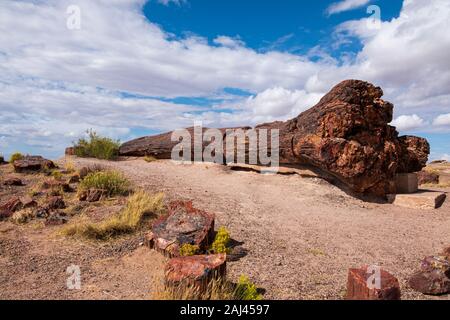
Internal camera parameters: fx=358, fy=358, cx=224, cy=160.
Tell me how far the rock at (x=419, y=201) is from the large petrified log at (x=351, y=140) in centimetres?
44

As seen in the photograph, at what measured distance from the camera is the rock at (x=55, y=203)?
7.38 metres

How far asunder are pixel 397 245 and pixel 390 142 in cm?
496

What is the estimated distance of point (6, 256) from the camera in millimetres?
5441

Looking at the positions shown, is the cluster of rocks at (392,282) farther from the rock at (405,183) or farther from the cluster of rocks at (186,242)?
the rock at (405,183)

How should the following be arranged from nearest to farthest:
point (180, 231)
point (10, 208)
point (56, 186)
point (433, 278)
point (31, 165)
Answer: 1. point (433, 278)
2. point (180, 231)
3. point (10, 208)
4. point (56, 186)
5. point (31, 165)

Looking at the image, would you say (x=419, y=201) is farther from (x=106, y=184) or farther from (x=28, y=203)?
(x=28, y=203)

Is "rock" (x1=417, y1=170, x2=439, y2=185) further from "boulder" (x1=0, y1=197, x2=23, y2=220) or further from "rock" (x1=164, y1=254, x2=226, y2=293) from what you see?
"boulder" (x1=0, y1=197, x2=23, y2=220)

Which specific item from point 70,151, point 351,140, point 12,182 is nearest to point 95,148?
point 70,151

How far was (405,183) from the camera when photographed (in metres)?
11.2

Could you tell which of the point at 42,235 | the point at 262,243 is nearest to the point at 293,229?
the point at 262,243

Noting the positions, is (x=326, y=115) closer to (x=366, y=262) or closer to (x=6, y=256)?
(x=366, y=262)

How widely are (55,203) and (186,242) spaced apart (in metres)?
3.50

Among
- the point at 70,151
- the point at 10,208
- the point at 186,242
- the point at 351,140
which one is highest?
the point at 351,140

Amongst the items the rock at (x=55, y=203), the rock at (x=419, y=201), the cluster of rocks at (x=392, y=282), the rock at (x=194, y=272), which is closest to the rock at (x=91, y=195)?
the rock at (x=55, y=203)
